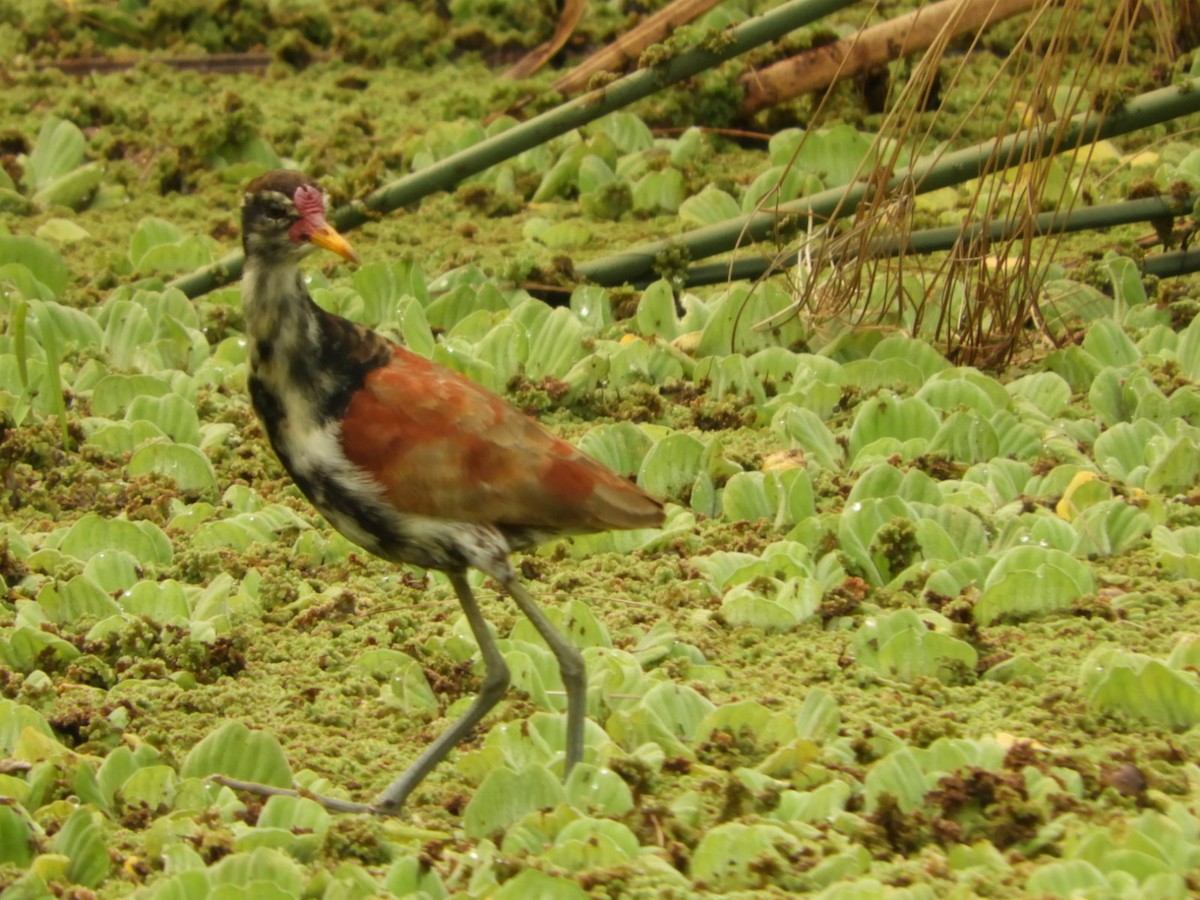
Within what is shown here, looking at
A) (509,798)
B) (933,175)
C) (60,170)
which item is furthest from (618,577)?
(60,170)

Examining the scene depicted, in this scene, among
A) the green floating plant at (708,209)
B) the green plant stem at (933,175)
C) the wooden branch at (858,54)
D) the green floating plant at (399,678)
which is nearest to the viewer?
the green floating plant at (399,678)

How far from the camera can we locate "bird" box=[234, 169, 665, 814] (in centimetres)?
391

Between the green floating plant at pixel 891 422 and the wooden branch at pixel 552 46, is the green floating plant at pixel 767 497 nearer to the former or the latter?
the green floating plant at pixel 891 422

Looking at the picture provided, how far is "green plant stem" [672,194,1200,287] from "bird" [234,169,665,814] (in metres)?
2.21

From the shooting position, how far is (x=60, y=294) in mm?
6688

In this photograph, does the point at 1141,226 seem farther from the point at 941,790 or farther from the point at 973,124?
the point at 941,790

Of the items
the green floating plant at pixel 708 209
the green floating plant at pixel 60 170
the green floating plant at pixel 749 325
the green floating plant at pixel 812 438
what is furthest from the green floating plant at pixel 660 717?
the green floating plant at pixel 60 170

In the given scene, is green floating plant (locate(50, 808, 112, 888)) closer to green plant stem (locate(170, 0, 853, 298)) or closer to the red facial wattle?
the red facial wattle

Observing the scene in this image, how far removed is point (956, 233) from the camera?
638cm

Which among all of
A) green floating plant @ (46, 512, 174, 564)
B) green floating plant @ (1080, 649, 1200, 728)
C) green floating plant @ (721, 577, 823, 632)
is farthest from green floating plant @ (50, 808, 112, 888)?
green floating plant @ (1080, 649, 1200, 728)

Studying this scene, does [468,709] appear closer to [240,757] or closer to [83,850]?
[240,757]

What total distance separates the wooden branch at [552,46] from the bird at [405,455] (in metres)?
4.59

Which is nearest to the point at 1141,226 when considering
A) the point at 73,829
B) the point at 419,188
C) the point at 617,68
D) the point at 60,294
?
the point at 617,68

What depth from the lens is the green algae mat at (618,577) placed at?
3.51 metres
